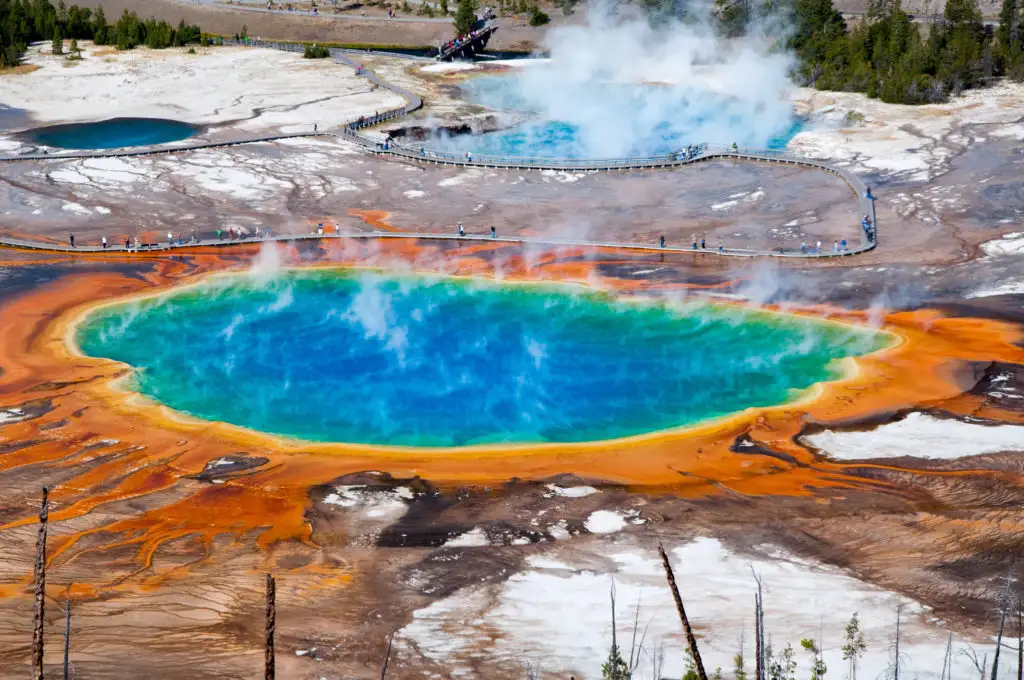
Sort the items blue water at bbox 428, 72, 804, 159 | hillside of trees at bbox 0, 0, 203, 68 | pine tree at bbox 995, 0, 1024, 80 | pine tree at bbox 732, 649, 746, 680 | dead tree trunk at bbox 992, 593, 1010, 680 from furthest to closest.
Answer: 1. hillside of trees at bbox 0, 0, 203, 68
2. pine tree at bbox 995, 0, 1024, 80
3. blue water at bbox 428, 72, 804, 159
4. pine tree at bbox 732, 649, 746, 680
5. dead tree trunk at bbox 992, 593, 1010, 680

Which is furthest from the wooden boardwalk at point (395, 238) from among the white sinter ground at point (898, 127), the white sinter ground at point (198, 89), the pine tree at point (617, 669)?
the pine tree at point (617, 669)

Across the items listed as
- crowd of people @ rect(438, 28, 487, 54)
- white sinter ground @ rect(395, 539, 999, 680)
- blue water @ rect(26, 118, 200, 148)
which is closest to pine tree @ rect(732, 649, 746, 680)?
white sinter ground @ rect(395, 539, 999, 680)

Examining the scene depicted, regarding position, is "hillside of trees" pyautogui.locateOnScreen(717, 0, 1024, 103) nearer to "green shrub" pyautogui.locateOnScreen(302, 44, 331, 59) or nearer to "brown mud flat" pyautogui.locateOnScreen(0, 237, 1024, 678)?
"green shrub" pyautogui.locateOnScreen(302, 44, 331, 59)

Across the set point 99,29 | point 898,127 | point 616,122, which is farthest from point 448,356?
point 99,29

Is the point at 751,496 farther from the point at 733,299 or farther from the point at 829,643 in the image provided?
the point at 733,299

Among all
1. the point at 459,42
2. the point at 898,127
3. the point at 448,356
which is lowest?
the point at 448,356

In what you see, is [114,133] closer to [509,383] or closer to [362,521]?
[509,383]
